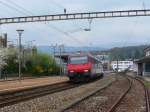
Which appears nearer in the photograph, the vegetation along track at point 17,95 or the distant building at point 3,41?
the vegetation along track at point 17,95

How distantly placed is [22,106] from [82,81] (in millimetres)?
31180

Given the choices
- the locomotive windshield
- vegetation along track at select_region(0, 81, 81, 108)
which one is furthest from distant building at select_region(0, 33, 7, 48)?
vegetation along track at select_region(0, 81, 81, 108)

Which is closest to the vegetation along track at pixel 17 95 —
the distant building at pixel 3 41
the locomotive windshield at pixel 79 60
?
the locomotive windshield at pixel 79 60

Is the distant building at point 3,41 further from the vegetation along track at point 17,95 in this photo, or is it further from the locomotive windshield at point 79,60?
the vegetation along track at point 17,95

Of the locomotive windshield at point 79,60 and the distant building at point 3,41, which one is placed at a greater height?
the distant building at point 3,41

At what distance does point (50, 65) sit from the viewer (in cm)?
10438

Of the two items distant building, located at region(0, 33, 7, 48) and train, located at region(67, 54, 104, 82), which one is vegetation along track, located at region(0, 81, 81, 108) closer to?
train, located at region(67, 54, 104, 82)

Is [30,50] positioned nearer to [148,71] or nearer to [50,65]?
[50,65]

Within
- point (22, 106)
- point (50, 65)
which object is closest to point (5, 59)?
point (50, 65)

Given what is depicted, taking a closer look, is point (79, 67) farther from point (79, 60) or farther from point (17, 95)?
point (17, 95)

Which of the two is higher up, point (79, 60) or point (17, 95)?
point (79, 60)

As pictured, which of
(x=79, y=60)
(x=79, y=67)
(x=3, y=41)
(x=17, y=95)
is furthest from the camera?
(x=3, y=41)

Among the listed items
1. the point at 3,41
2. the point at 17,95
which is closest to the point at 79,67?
the point at 17,95

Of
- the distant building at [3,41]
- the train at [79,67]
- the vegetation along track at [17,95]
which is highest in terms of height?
the distant building at [3,41]
